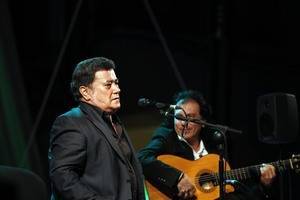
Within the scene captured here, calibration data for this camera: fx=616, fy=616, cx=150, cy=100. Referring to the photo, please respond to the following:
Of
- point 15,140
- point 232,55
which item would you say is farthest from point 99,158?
point 232,55

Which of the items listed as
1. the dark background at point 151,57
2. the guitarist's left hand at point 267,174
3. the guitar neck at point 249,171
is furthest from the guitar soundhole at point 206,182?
the dark background at point 151,57

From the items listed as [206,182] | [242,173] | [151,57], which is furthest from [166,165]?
[151,57]

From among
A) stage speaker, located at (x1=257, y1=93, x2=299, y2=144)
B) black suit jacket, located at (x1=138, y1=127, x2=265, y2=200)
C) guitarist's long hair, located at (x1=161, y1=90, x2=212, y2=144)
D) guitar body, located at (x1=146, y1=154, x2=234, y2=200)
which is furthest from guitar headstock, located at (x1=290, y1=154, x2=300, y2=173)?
guitarist's long hair, located at (x1=161, y1=90, x2=212, y2=144)

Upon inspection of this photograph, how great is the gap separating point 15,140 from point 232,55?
7.35 ft

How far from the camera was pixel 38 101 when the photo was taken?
17.3 ft

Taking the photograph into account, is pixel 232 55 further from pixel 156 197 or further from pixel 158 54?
pixel 156 197

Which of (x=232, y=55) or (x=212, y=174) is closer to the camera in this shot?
(x=212, y=174)

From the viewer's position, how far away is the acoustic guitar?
4582 mm

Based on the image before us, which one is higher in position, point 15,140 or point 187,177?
point 15,140

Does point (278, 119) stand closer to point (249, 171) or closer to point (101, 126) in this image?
point (249, 171)

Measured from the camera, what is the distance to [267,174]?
4703 millimetres

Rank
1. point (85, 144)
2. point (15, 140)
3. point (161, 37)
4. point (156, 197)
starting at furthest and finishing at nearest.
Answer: point (161, 37), point (15, 140), point (156, 197), point (85, 144)

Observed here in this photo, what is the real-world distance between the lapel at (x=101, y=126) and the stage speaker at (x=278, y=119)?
1487 mm

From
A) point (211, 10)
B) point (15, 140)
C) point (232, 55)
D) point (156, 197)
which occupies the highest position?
point (211, 10)
